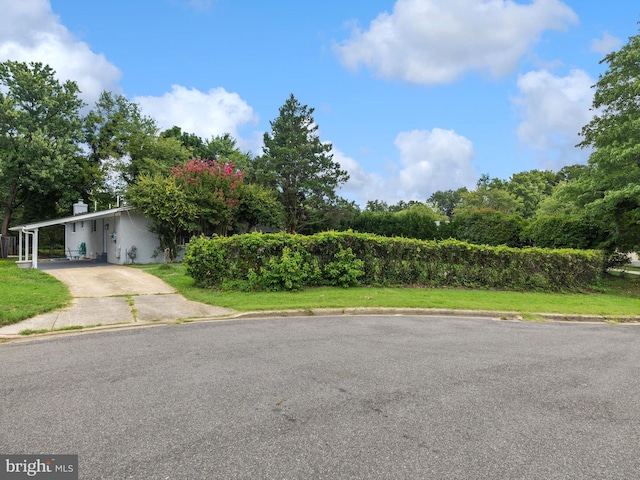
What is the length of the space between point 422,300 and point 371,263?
2.65 meters

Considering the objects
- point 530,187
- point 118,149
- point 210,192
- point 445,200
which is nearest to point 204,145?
point 118,149

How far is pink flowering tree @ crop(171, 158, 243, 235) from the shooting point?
20.7m

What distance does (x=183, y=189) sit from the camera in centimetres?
2064

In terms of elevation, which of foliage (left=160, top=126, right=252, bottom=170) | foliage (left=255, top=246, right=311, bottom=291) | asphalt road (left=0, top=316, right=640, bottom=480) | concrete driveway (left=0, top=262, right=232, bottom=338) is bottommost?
asphalt road (left=0, top=316, right=640, bottom=480)

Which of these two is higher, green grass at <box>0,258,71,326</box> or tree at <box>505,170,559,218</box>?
tree at <box>505,170,559,218</box>

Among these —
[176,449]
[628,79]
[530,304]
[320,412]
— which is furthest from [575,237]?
[176,449]

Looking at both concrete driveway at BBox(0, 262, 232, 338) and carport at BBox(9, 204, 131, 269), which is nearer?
concrete driveway at BBox(0, 262, 232, 338)

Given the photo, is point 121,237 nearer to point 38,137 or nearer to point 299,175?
point 38,137

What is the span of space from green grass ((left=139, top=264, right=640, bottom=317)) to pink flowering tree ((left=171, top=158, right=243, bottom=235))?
317 inches

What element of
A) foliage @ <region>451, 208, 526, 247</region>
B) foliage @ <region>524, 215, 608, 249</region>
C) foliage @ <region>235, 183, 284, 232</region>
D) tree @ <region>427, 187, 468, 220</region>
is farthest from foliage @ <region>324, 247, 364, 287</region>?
tree @ <region>427, 187, 468, 220</region>

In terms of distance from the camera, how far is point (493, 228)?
83.1 ft

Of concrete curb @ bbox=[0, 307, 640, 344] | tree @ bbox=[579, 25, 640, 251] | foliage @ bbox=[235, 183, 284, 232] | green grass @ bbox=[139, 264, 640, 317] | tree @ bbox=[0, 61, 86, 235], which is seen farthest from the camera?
tree @ bbox=[0, 61, 86, 235]

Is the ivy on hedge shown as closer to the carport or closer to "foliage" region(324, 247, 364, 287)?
"foliage" region(324, 247, 364, 287)

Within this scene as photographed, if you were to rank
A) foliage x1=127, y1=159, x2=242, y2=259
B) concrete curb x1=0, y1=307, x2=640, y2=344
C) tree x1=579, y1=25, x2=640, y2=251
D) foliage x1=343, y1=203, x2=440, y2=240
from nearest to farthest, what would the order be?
1. concrete curb x1=0, y1=307, x2=640, y2=344
2. tree x1=579, y1=25, x2=640, y2=251
3. foliage x1=127, y1=159, x2=242, y2=259
4. foliage x1=343, y1=203, x2=440, y2=240
